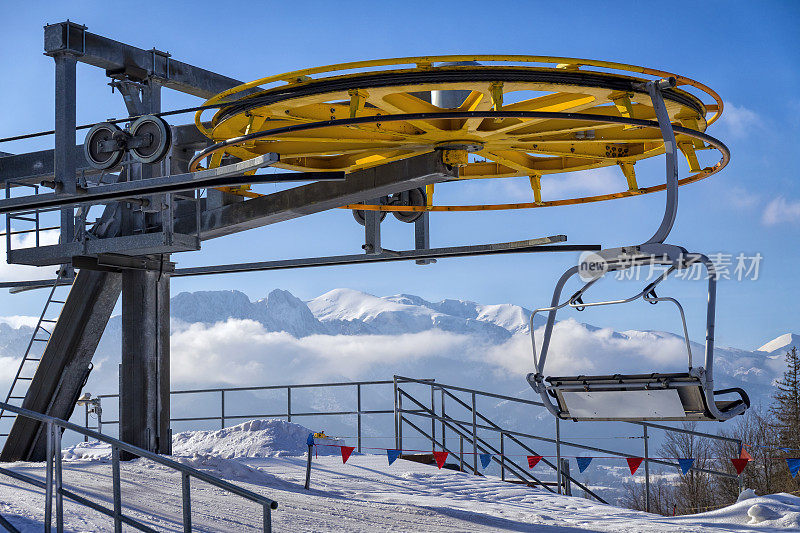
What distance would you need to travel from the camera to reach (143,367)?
14.9 metres

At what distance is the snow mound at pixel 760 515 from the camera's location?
1219cm

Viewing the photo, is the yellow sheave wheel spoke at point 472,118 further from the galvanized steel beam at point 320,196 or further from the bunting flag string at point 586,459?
the bunting flag string at point 586,459

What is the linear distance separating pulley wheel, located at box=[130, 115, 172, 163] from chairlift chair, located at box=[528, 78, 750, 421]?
482cm

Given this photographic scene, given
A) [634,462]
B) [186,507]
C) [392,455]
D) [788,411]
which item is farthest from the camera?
[788,411]

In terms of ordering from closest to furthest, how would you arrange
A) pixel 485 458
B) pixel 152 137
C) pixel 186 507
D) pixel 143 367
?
pixel 186 507 < pixel 152 137 < pixel 143 367 < pixel 485 458

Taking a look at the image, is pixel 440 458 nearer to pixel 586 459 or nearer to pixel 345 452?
pixel 345 452

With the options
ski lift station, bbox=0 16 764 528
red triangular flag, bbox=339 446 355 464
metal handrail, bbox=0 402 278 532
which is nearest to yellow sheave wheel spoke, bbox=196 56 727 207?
ski lift station, bbox=0 16 764 528

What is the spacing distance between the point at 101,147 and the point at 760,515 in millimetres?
9282

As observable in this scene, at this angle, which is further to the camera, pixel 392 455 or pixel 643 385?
pixel 392 455

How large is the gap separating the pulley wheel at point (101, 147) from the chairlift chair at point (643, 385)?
549cm

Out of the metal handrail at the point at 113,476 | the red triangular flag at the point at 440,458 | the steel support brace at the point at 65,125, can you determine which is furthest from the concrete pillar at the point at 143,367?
the metal handrail at the point at 113,476

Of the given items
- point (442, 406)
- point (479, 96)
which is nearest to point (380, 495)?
point (442, 406)

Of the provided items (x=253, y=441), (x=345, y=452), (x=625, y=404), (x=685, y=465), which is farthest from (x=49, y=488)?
(x=685, y=465)

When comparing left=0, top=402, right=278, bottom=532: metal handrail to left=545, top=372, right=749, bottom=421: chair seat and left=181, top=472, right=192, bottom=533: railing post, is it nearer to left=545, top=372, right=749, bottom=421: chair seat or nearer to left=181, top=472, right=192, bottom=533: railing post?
left=181, top=472, right=192, bottom=533: railing post
